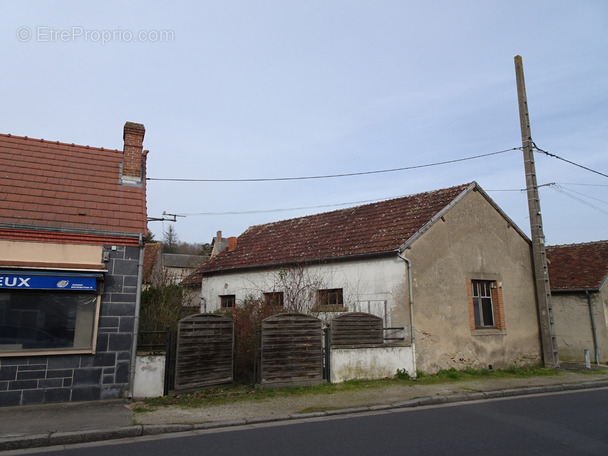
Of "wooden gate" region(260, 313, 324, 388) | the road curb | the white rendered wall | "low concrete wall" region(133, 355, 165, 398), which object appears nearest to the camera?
the road curb

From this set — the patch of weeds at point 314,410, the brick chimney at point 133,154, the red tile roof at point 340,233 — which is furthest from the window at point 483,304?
the brick chimney at point 133,154

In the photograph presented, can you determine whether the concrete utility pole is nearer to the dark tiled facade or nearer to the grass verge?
the grass verge

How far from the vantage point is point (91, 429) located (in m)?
7.00

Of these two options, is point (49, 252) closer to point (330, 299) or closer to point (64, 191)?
point (64, 191)

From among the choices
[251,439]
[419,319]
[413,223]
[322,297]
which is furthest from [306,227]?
[251,439]

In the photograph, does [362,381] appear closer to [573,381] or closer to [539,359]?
[573,381]

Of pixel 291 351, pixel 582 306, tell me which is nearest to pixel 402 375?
pixel 291 351

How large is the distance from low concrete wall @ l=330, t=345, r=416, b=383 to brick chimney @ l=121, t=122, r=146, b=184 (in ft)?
22.6

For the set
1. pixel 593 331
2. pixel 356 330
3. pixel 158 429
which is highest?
pixel 356 330

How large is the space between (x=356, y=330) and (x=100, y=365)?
6398 mm

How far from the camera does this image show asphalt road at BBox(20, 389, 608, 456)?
606cm

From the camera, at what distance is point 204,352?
33.6 ft

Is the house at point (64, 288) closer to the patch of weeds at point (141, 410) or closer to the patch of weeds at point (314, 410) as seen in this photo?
the patch of weeds at point (141, 410)

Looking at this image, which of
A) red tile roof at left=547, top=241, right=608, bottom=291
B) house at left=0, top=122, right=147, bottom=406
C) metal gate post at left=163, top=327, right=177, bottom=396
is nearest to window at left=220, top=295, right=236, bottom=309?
metal gate post at left=163, top=327, right=177, bottom=396
